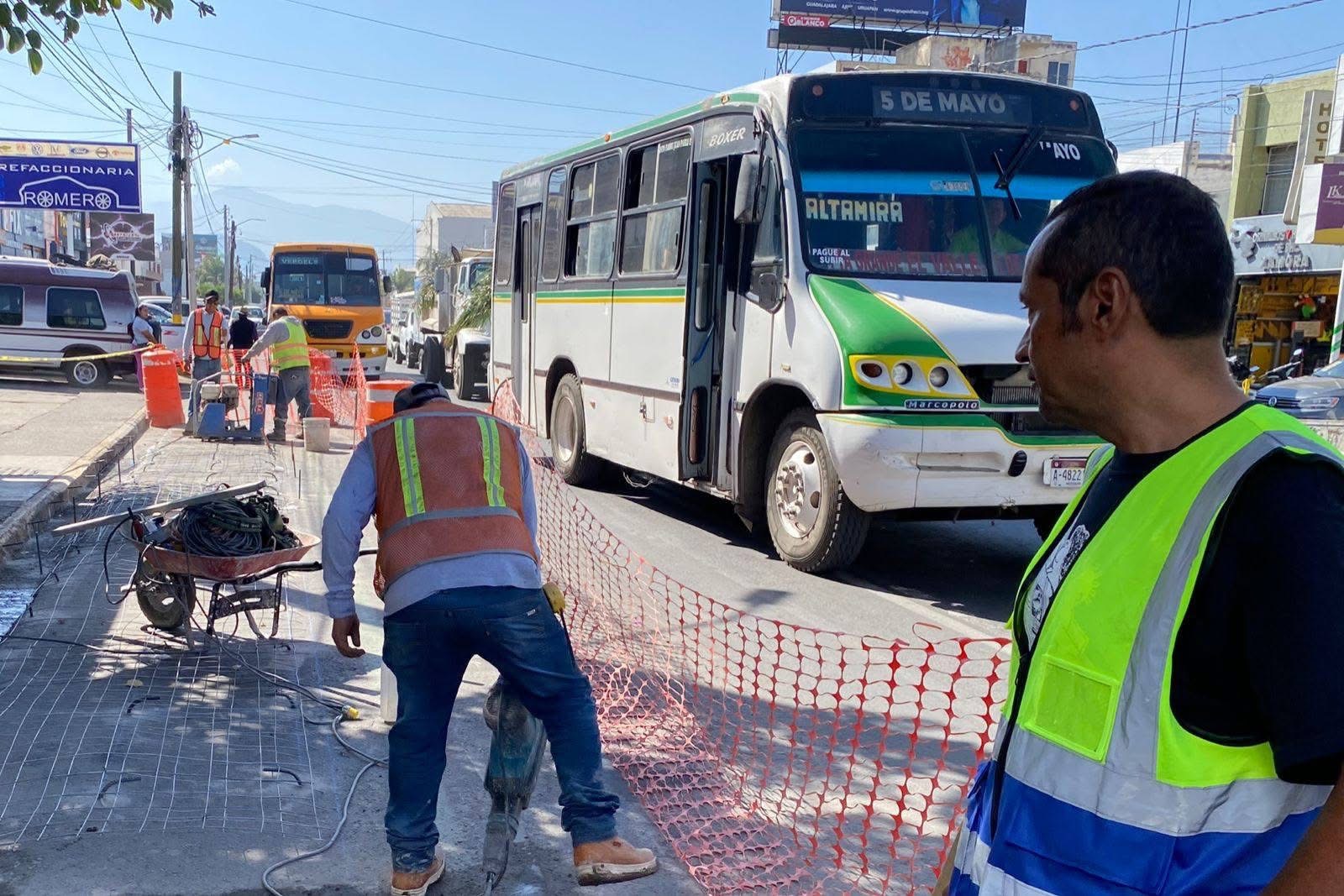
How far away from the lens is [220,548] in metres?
5.36

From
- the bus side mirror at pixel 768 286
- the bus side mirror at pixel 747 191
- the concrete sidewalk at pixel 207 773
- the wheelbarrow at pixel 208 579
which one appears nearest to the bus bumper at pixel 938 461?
the bus side mirror at pixel 768 286

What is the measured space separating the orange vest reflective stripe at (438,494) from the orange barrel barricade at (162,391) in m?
13.1

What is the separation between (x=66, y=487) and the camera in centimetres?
983

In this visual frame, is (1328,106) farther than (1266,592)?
Yes

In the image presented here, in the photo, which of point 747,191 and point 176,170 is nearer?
point 747,191

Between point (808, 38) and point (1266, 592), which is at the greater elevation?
point (808, 38)

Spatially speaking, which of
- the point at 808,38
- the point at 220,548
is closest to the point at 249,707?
the point at 220,548

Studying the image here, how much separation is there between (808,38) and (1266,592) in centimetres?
5099

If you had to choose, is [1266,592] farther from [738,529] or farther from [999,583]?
[738,529]

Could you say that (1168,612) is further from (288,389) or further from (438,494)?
(288,389)

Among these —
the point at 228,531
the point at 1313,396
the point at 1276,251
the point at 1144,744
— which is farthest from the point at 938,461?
the point at 1276,251

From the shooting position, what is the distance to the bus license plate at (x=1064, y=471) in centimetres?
682

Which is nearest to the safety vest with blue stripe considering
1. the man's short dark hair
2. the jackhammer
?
the man's short dark hair

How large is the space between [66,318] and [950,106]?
1875cm
